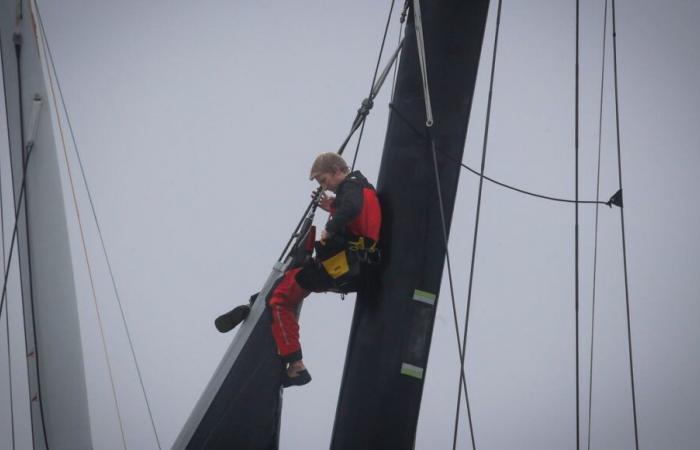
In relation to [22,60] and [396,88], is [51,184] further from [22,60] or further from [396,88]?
[396,88]

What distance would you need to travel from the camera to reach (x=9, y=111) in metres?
4.03

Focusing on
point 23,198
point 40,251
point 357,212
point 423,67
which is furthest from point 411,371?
point 23,198

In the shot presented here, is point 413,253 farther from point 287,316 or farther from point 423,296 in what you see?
point 287,316

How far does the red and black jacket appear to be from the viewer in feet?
8.54

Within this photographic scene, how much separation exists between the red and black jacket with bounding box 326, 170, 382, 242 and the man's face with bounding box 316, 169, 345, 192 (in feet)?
0.90

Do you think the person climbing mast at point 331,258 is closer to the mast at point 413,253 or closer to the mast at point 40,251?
the mast at point 413,253

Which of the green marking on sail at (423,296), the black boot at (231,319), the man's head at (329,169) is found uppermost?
the man's head at (329,169)

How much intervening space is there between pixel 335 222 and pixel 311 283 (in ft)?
1.37

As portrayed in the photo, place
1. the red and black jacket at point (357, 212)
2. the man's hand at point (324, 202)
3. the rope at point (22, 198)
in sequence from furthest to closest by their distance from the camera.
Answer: the rope at point (22, 198) → the man's hand at point (324, 202) → the red and black jacket at point (357, 212)

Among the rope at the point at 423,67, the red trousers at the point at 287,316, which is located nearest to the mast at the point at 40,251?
the red trousers at the point at 287,316

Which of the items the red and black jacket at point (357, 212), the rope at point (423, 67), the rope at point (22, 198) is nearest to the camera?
the rope at point (423, 67)

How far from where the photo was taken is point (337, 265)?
8.92 ft

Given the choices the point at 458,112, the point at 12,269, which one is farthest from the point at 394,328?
the point at 12,269

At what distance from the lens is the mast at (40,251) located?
395cm
